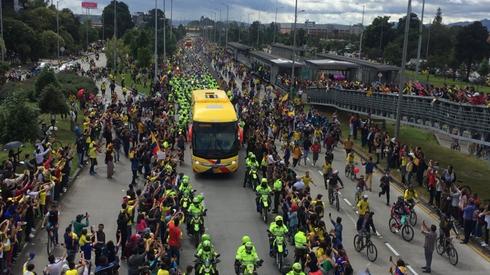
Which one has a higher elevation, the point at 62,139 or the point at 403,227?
the point at 403,227

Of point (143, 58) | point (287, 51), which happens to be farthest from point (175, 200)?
point (287, 51)

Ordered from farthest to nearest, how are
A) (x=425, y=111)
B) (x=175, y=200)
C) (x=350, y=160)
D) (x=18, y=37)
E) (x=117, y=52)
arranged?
(x=117, y=52)
(x=18, y=37)
(x=425, y=111)
(x=350, y=160)
(x=175, y=200)

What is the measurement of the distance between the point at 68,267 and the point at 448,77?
83040mm

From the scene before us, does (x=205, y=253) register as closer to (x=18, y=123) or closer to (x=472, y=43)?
(x=18, y=123)

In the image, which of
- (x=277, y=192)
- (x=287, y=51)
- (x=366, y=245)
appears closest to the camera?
Answer: (x=366, y=245)

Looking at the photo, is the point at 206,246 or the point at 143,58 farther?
the point at 143,58

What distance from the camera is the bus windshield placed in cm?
2412

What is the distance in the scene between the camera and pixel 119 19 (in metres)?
148

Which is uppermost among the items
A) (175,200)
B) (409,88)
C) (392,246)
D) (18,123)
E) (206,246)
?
(409,88)

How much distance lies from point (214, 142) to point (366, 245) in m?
9.69

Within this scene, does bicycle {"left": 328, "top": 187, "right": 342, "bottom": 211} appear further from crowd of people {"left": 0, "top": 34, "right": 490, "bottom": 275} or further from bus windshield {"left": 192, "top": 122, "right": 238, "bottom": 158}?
bus windshield {"left": 192, "top": 122, "right": 238, "bottom": 158}

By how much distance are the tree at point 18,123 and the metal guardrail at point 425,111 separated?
19.0 m

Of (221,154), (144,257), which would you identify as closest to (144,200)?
(144,257)

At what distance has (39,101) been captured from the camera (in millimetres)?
33188
